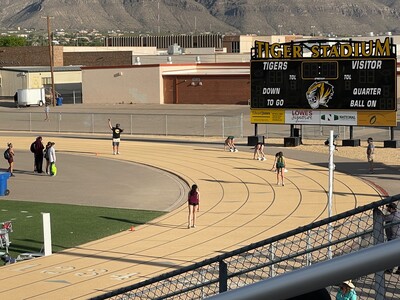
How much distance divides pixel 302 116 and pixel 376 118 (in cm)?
367

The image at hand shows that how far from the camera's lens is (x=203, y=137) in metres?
49.1

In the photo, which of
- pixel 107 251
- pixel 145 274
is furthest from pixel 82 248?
pixel 145 274

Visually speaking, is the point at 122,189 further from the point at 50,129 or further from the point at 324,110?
the point at 50,129

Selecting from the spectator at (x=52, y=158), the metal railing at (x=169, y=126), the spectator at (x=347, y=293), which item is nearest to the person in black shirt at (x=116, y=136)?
the spectator at (x=52, y=158)

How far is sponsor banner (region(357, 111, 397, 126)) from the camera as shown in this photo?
37.4 metres

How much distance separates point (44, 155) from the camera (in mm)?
35125

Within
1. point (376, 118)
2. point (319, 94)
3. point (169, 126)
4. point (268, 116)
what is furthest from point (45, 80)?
point (376, 118)

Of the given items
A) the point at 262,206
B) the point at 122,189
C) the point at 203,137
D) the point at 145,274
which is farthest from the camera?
the point at 203,137

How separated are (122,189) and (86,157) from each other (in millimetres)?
9632

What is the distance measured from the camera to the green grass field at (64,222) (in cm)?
2164

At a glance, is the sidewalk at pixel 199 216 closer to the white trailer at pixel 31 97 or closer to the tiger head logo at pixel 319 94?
the tiger head logo at pixel 319 94

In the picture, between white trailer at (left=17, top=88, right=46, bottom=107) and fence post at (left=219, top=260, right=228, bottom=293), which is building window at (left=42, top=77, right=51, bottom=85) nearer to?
white trailer at (left=17, top=88, right=46, bottom=107)

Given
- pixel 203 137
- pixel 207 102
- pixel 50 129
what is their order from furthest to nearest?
1. pixel 207 102
2. pixel 50 129
3. pixel 203 137

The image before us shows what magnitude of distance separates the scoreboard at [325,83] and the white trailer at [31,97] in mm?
35966
